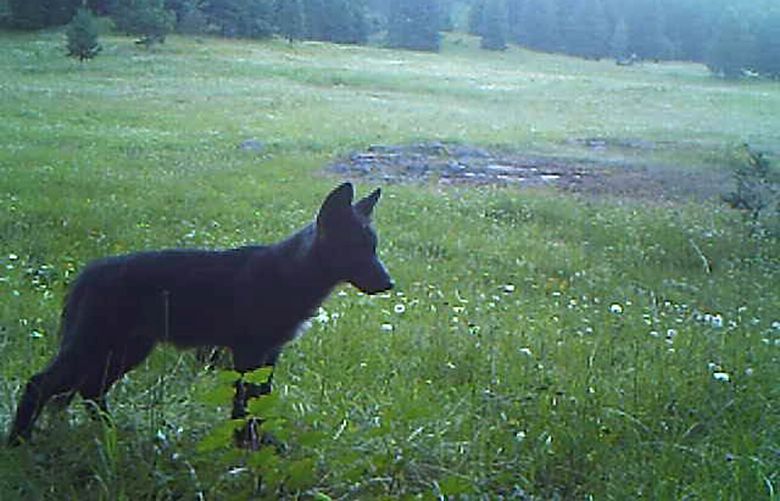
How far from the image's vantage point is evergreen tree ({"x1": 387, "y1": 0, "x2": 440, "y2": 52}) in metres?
19.0

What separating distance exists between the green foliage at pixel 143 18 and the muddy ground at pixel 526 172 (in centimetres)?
801

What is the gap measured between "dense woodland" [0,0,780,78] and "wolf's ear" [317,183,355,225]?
441 inches

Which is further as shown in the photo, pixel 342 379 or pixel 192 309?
pixel 342 379

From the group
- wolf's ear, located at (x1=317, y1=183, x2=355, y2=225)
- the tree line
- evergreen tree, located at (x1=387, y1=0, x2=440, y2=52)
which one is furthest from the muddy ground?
wolf's ear, located at (x1=317, y1=183, x2=355, y2=225)

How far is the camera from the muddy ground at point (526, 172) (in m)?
10.8

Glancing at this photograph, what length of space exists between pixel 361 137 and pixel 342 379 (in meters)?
9.31

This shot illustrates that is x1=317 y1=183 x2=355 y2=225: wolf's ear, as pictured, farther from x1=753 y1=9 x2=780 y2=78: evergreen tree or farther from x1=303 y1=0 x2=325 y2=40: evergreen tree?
x1=303 y1=0 x2=325 y2=40: evergreen tree

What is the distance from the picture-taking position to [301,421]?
341 cm

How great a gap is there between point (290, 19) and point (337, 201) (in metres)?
16.4

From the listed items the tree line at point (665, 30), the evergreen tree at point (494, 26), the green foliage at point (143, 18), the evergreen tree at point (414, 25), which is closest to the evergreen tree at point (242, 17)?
the green foliage at point (143, 18)

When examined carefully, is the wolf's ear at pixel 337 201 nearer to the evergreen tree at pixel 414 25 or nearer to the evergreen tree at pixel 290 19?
the evergreen tree at pixel 414 25

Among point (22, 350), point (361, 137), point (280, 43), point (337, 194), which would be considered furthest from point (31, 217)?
point (280, 43)

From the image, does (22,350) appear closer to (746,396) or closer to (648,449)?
(648,449)

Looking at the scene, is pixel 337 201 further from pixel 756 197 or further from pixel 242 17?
pixel 242 17
